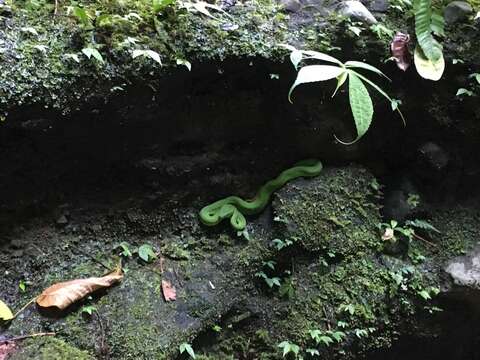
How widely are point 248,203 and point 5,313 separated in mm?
1549

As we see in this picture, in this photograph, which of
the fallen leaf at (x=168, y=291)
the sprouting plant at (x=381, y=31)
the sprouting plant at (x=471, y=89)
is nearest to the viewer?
the fallen leaf at (x=168, y=291)

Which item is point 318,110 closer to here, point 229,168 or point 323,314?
point 229,168

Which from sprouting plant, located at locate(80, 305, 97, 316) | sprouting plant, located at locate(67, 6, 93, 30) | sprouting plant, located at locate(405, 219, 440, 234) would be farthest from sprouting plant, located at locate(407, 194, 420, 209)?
sprouting plant, located at locate(67, 6, 93, 30)

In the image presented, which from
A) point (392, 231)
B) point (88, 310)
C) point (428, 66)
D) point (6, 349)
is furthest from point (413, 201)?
point (6, 349)

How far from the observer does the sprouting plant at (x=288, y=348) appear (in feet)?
9.37

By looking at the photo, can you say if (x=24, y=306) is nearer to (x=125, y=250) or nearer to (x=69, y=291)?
(x=69, y=291)

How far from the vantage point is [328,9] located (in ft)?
10.1

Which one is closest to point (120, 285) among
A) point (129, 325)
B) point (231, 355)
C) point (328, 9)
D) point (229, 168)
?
point (129, 325)

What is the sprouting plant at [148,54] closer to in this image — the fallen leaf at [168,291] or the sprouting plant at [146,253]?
the sprouting plant at [146,253]

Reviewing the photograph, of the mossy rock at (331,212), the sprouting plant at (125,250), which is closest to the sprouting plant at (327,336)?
the mossy rock at (331,212)

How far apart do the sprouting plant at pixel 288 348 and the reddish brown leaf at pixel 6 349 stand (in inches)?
58.3

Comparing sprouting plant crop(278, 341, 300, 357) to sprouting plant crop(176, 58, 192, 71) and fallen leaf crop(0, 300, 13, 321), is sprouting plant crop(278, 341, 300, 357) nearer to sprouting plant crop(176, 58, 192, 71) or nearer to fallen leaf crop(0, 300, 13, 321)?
fallen leaf crop(0, 300, 13, 321)

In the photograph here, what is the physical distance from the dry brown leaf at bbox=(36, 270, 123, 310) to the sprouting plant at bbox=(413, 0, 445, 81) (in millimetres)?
2241

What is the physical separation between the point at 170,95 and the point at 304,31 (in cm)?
93
